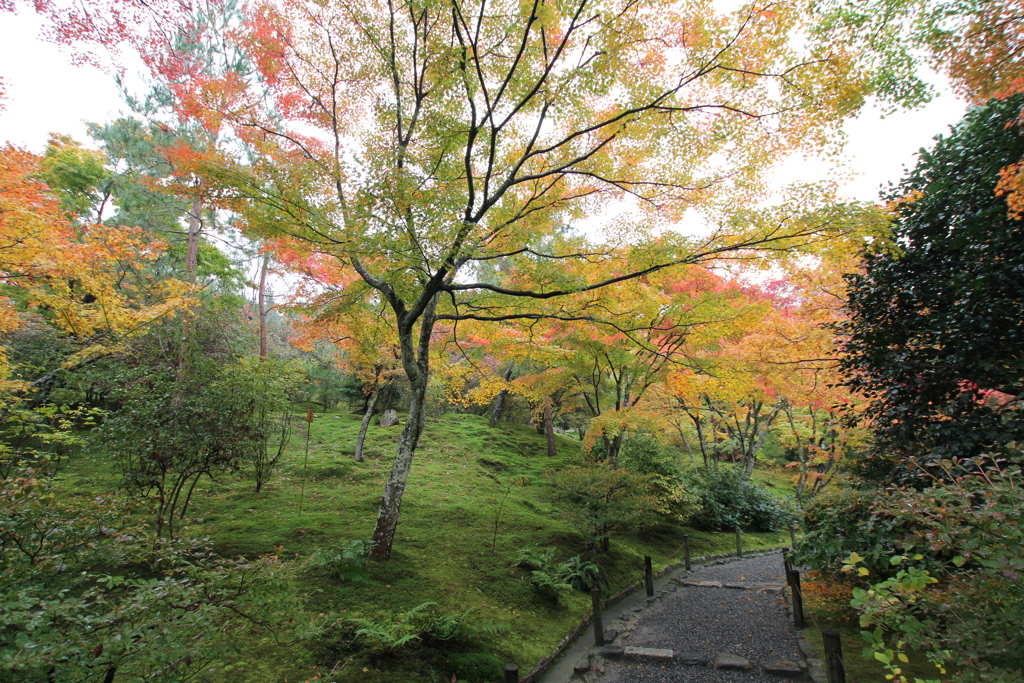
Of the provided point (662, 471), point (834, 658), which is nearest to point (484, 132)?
point (834, 658)

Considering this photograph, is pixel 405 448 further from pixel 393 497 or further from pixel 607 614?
pixel 607 614

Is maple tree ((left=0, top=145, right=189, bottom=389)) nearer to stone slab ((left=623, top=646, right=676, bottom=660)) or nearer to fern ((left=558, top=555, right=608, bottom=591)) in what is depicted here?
fern ((left=558, top=555, right=608, bottom=591))

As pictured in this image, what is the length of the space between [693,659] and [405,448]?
463 centimetres

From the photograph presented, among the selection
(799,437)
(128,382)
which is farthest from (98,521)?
(799,437)

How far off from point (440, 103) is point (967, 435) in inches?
320

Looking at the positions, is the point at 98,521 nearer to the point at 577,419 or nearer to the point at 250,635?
the point at 250,635

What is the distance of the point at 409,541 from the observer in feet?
21.9

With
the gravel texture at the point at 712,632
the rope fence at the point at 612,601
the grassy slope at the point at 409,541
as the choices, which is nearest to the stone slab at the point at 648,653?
the gravel texture at the point at 712,632

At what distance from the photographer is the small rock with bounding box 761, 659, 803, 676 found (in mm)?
4883

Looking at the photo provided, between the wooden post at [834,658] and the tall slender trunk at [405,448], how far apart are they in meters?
4.87

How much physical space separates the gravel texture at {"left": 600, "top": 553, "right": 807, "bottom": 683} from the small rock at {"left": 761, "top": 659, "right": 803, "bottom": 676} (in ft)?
0.25

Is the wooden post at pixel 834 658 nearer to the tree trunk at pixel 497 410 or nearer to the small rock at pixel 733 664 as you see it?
the small rock at pixel 733 664

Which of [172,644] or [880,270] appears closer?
[172,644]

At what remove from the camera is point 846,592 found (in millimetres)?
5633
